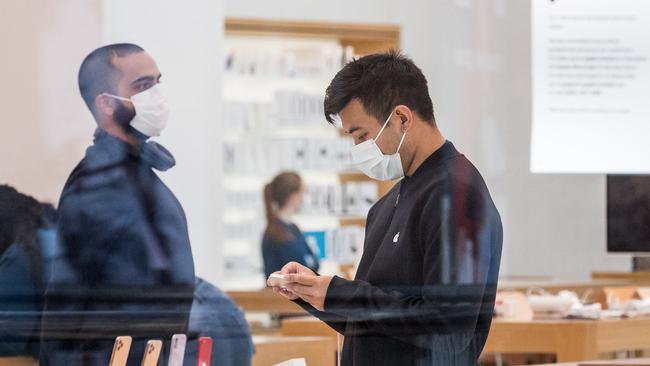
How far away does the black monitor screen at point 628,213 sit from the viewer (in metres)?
3.38

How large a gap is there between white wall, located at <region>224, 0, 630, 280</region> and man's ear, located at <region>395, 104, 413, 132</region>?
81 centimetres

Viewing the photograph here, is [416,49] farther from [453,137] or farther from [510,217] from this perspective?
[453,137]

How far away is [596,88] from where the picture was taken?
3.33m

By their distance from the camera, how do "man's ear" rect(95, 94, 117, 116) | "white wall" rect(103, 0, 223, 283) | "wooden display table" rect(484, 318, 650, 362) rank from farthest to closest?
"white wall" rect(103, 0, 223, 283) < "wooden display table" rect(484, 318, 650, 362) < "man's ear" rect(95, 94, 117, 116)

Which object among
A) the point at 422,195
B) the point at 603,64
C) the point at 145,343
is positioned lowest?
the point at 145,343

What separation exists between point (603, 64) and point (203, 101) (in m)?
1.36

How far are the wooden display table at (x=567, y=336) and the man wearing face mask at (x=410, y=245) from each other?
1120 mm

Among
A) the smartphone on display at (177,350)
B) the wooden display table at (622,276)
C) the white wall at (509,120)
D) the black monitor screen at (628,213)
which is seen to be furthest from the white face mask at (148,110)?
the wooden display table at (622,276)

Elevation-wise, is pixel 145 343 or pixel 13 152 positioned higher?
pixel 13 152

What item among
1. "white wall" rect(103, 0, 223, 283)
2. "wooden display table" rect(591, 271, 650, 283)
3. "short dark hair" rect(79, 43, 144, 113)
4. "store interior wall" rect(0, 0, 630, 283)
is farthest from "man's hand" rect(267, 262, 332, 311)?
"wooden display table" rect(591, 271, 650, 283)

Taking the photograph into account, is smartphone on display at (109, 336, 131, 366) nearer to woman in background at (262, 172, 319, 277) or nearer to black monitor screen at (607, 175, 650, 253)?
woman in background at (262, 172, 319, 277)

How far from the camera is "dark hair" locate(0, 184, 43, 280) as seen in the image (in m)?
3.12

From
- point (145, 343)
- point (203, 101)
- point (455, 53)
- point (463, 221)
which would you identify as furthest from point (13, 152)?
point (463, 221)

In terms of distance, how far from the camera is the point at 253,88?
669cm
